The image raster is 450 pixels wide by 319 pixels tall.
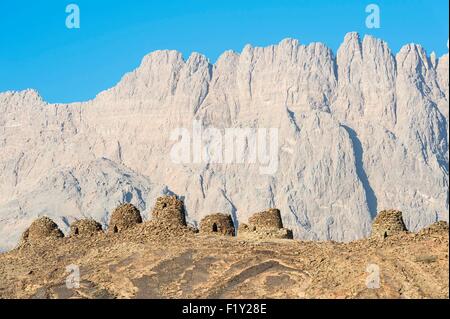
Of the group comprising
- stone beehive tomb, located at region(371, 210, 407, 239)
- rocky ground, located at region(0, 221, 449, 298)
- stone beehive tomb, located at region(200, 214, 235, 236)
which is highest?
stone beehive tomb, located at region(200, 214, 235, 236)

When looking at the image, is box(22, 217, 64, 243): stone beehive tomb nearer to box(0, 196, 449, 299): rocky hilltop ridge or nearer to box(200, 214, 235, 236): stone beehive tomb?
box(0, 196, 449, 299): rocky hilltop ridge

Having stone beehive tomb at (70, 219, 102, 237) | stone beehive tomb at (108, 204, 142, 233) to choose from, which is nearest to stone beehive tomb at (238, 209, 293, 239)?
stone beehive tomb at (108, 204, 142, 233)

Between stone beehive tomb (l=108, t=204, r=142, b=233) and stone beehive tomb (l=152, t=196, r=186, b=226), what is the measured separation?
3.63 meters

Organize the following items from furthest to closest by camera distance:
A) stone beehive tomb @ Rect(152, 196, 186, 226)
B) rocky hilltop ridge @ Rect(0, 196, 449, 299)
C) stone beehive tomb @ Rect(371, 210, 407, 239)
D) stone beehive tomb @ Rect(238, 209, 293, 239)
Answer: stone beehive tomb @ Rect(152, 196, 186, 226), stone beehive tomb @ Rect(238, 209, 293, 239), stone beehive tomb @ Rect(371, 210, 407, 239), rocky hilltop ridge @ Rect(0, 196, 449, 299)

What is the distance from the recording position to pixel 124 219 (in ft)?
245

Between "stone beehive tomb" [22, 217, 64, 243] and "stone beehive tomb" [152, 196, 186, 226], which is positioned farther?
"stone beehive tomb" [22, 217, 64, 243]

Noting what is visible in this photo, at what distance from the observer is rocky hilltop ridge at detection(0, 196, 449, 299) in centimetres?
5162

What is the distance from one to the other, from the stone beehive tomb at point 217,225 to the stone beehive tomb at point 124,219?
222 inches

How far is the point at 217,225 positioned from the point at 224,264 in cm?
1479

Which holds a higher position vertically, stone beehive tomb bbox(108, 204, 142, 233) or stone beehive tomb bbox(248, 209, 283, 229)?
stone beehive tomb bbox(108, 204, 142, 233)

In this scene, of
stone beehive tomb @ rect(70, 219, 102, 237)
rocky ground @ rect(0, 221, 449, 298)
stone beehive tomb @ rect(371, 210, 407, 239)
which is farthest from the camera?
stone beehive tomb @ rect(70, 219, 102, 237)

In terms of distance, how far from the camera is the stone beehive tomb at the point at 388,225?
64125 millimetres

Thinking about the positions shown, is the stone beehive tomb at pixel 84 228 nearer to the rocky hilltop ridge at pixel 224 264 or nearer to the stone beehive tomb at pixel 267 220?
the rocky hilltop ridge at pixel 224 264
